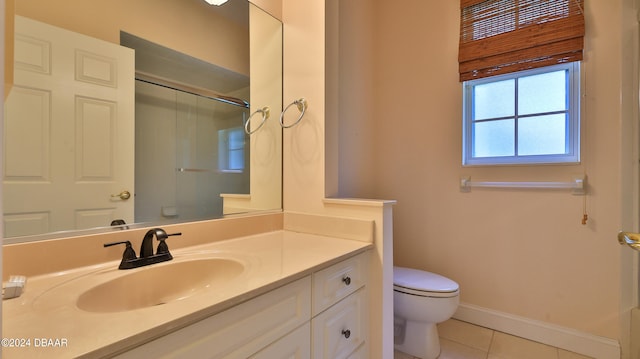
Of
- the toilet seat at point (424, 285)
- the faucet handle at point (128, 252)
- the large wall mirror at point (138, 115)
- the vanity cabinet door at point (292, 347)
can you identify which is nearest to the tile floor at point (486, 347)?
the toilet seat at point (424, 285)

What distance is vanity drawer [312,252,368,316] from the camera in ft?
3.21

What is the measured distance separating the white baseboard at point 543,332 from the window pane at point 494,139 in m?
1.05

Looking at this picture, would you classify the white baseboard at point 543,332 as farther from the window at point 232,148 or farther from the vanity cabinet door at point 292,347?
the window at point 232,148

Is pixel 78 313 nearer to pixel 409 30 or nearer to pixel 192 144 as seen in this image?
pixel 192 144

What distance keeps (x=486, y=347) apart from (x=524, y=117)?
1439 mm

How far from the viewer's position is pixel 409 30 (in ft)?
6.97

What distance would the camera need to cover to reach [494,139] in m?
1.89

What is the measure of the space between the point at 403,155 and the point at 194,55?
156cm

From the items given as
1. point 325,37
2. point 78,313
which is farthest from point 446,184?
point 78,313

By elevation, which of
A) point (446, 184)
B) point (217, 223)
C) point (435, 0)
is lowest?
point (217, 223)

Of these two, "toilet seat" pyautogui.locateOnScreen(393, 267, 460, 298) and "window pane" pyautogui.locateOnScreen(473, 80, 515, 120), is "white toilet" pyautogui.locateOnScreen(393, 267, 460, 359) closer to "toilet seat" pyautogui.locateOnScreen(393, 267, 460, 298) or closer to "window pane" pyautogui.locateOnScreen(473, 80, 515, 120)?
"toilet seat" pyautogui.locateOnScreen(393, 267, 460, 298)

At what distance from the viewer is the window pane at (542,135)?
1.68 metres

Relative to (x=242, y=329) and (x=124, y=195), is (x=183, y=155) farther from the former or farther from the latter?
(x=242, y=329)

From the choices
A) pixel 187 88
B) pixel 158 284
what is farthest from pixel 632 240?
pixel 187 88
